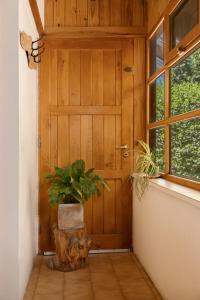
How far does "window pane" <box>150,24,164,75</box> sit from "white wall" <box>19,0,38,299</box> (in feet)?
3.69

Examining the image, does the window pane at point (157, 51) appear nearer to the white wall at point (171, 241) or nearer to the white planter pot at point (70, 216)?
the white wall at point (171, 241)

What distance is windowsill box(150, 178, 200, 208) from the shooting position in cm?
180

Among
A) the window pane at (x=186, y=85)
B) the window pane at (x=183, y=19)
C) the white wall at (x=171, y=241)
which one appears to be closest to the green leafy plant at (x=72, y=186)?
the white wall at (x=171, y=241)

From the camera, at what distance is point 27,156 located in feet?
8.69

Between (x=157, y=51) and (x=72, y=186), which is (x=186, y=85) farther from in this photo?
(x=72, y=186)

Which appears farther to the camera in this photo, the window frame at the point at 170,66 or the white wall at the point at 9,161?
the white wall at the point at 9,161

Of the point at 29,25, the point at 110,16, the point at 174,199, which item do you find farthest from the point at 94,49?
the point at 174,199

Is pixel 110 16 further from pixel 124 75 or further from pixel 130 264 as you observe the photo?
pixel 130 264

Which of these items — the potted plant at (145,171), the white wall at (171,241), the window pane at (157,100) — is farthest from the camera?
the window pane at (157,100)

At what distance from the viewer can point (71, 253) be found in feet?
9.32

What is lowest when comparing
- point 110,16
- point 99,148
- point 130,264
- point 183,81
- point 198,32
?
point 130,264

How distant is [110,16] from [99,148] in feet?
4.38

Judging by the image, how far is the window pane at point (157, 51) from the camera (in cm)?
295

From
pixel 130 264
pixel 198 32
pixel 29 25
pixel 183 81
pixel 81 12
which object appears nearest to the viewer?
pixel 198 32
